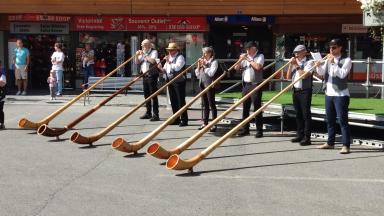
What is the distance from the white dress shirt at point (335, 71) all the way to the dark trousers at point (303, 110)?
0.60m

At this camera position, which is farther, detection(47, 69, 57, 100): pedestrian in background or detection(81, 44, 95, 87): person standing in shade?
detection(81, 44, 95, 87): person standing in shade

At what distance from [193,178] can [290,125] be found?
564cm

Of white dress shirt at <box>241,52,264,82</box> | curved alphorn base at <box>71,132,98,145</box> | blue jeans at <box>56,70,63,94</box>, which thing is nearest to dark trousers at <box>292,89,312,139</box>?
white dress shirt at <box>241,52,264,82</box>

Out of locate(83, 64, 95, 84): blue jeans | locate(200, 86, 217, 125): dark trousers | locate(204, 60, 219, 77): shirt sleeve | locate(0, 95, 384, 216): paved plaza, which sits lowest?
locate(0, 95, 384, 216): paved plaza

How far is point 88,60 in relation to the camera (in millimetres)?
21203

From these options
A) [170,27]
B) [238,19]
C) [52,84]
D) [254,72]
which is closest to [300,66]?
[254,72]

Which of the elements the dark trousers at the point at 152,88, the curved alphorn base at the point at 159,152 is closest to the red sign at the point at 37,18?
the dark trousers at the point at 152,88

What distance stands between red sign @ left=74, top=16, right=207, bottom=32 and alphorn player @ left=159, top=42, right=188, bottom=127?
26.6ft

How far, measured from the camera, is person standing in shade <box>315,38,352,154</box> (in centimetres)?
954

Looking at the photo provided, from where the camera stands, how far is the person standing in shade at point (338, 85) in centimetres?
954

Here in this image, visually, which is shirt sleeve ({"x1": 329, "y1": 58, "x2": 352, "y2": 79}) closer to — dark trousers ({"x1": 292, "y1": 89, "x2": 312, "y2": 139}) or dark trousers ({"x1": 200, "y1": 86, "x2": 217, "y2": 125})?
dark trousers ({"x1": 292, "y1": 89, "x2": 312, "y2": 139})

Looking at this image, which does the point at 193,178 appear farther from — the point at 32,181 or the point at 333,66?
the point at 333,66

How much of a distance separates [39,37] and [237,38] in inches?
284

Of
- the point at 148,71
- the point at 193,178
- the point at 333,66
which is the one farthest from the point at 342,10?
the point at 193,178
